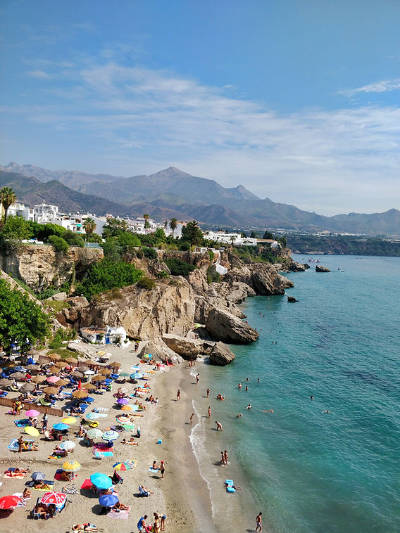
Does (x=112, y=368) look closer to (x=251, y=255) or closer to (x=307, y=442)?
(x=307, y=442)

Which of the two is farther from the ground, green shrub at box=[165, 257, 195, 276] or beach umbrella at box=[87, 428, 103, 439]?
green shrub at box=[165, 257, 195, 276]

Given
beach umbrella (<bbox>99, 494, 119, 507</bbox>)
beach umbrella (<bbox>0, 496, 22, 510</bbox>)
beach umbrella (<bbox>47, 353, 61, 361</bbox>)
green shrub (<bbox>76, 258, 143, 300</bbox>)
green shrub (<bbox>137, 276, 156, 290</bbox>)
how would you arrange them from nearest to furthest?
beach umbrella (<bbox>0, 496, 22, 510</bbox>), beach umbrella (<bbox>99, 494, 119, 507</bbox>), beach umbrella (<bbox>47, 353, 61, 361</bbox>), green shrub (<bbox>137, 276, 156, 290</bbox>), green shrub (<bbox>76, 258, 143, 300</bbox>)

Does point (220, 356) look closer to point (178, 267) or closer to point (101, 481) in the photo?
point (101, 481)

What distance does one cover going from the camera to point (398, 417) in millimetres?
29438

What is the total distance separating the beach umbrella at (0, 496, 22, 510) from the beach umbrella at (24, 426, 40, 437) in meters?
5.87

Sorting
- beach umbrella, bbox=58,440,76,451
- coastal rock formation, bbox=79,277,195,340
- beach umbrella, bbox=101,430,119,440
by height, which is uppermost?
coastal rock formation, bbox=79,277,195,340

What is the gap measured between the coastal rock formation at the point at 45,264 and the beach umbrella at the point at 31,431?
27414mm

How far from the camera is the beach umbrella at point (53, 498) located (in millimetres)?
16503

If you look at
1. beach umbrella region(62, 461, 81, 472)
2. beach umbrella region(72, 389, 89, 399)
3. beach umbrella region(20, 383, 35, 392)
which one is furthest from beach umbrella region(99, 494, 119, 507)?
beach umbrella region(20, 383, 35, 392)

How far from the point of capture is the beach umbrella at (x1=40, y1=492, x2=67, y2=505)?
16503mm

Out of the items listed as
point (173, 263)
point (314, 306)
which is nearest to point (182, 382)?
point (173, 263)

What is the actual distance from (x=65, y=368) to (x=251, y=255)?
119873 millimetres

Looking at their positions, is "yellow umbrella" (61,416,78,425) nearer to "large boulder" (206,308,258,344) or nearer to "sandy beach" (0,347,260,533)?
"sandy beach" (0,347,260,533)

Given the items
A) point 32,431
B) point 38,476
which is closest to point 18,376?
point 32,431
